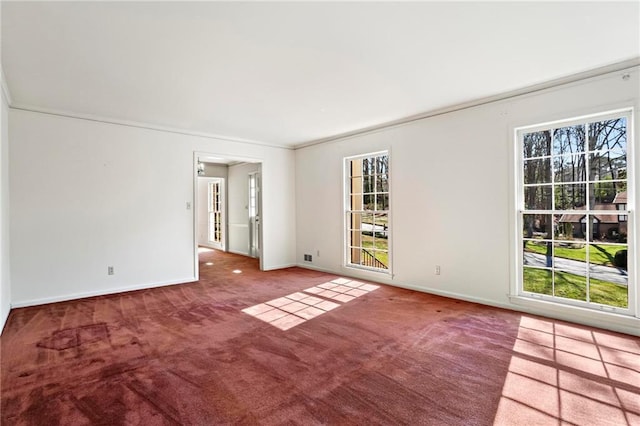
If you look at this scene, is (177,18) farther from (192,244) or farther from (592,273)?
(592,273)

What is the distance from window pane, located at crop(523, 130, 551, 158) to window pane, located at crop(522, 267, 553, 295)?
1.36 metres

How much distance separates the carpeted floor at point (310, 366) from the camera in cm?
193

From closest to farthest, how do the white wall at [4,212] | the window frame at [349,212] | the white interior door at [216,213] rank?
the white wall at [4,212] → the window frame at [349,212] → the white interior door at [216,213]

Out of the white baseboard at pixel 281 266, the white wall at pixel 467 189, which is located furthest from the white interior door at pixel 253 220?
the white wall at pixel 467 189

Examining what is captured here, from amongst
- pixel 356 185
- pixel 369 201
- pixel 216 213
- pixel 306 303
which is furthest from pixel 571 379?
pixel 216 213

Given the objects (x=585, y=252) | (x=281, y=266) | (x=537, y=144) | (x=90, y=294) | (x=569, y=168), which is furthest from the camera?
(x=281, y=266)

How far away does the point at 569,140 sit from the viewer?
3482 mm

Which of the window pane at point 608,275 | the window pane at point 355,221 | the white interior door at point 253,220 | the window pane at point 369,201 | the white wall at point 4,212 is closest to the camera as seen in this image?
the window pane at point 608,275

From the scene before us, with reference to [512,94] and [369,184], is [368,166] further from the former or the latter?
[512,94]

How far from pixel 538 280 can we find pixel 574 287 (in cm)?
33

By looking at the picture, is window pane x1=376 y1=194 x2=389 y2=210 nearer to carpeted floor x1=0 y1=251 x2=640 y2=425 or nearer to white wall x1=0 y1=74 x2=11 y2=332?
carpeted floor x1=0 y1=251 x2=640 y2=425

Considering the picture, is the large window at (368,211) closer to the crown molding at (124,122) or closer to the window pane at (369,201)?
the window pane at (369,201)

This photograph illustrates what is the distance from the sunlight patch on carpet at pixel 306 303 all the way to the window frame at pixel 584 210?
2027mm

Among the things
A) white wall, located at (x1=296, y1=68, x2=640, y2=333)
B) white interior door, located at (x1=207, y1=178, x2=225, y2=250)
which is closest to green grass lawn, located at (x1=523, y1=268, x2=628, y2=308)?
white wall, located at (x1=296, y1=68, x2=640, y2=333)
